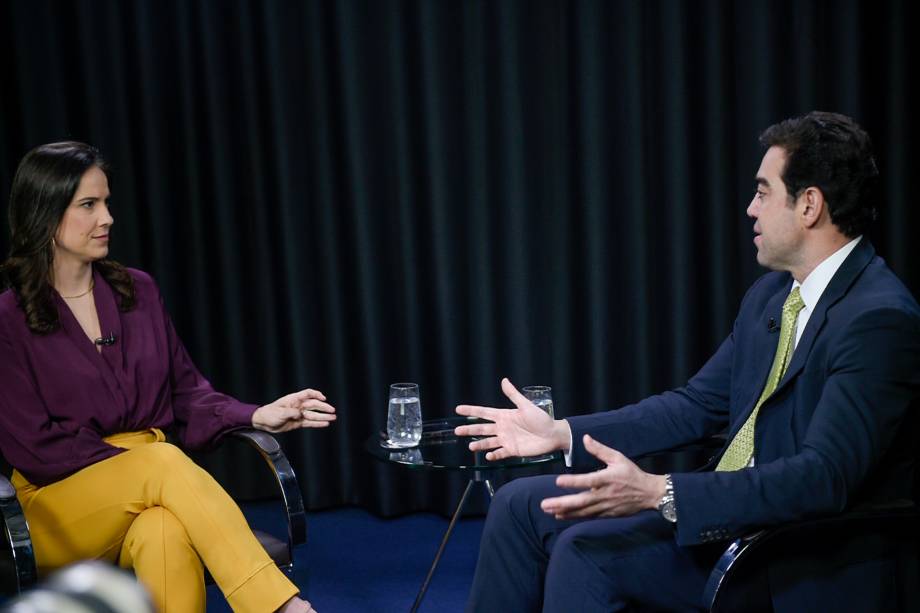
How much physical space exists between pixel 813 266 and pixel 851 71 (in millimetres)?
2076

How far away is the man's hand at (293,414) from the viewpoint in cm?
271

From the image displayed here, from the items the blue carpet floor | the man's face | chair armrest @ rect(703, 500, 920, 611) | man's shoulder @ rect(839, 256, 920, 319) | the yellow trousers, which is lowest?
the blue carpet floor

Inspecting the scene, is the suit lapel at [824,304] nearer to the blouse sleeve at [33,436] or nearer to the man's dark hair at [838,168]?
the man's dark hair at [838,168]

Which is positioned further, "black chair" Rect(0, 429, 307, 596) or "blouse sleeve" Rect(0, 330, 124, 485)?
"blouse sleeve" Rect(0, 330, 124, 485)

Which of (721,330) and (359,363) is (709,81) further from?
(359,363)

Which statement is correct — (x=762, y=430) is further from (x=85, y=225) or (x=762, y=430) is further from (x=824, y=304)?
(x=85, y=225)

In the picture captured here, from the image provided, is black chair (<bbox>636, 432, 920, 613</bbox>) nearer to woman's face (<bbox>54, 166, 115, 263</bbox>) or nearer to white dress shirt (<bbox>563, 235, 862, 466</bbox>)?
white dress shirt (<bbox>563, 235, 862, 466</bbox>)

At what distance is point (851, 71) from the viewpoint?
12.6ft

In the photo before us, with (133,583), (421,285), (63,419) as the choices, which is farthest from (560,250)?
(133,583)

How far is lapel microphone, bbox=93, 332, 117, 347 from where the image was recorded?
2678mm

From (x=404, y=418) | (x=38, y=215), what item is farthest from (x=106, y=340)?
(x=404, y=418)

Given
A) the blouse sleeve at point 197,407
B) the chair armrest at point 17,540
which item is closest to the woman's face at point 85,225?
the blouse sleeve at point 197,407

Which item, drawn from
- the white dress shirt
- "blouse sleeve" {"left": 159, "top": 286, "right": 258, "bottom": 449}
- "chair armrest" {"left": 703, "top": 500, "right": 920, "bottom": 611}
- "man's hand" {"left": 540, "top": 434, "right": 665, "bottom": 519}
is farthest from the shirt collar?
"blouse sleeve" {"left": 159, "top": 286, "right": 258, "bottom": 449}

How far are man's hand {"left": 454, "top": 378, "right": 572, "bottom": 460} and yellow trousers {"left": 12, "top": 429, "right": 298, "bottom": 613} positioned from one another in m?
0.59
